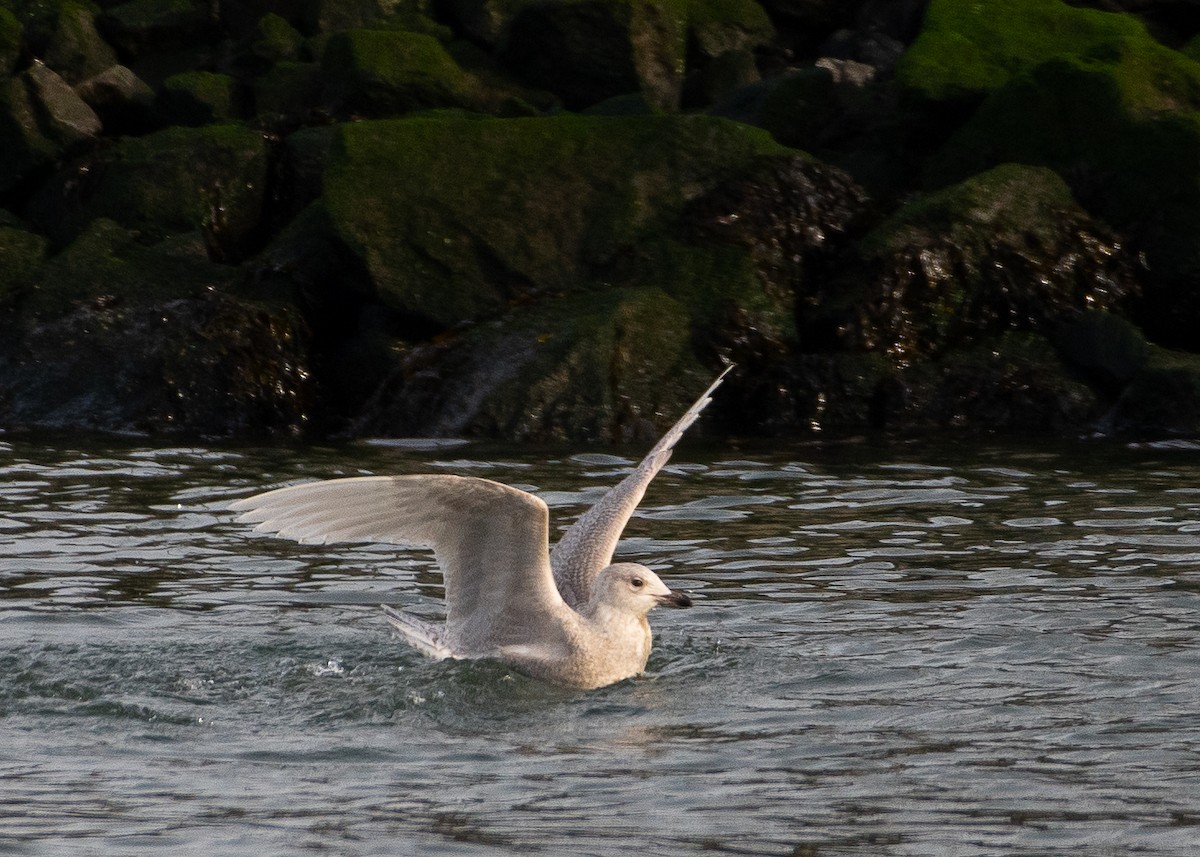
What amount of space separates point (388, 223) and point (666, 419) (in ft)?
10.6

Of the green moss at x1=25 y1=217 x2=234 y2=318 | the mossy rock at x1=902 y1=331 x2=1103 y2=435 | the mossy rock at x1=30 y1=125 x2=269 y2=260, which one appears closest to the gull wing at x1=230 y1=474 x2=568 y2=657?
the mossy rock at x1=902 y1=331 x2=1103 y2=435

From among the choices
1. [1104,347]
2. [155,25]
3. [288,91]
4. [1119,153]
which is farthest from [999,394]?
[155,25]

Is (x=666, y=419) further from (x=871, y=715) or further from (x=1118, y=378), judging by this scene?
(x=871, y=715)

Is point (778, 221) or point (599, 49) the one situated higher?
point (599, 49)

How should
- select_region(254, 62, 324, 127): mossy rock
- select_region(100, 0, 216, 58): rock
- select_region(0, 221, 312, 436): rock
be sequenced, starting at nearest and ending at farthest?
select_region(0, 221, 312, 436): rock < select_region(254, 62, 324, 127): mossy rock < select_region(100, 0, 216, 58): rock

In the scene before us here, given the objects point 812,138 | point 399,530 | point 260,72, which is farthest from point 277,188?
point 399,530

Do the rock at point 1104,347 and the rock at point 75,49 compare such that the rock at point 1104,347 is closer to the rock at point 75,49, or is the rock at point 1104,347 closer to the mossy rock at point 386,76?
the mossy rock at point 386,76

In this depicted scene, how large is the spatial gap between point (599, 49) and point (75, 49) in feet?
20.3

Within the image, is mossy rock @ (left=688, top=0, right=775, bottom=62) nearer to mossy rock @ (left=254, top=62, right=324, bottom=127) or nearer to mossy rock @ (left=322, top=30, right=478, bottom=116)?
mossy rock @ (left=322, top=30, right=478, bottom=116)

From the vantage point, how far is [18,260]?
18.0 m

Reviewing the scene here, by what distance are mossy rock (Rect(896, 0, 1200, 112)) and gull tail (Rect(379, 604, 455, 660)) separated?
1145 cm

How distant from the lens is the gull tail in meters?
8.50

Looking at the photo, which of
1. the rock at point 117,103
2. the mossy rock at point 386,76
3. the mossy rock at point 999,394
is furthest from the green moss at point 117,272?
the mossy rock at point 999,394

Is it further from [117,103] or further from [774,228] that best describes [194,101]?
[774,228]
